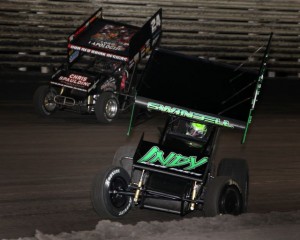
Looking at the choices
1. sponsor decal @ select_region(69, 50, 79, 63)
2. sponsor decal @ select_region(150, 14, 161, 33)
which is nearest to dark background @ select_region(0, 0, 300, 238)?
sponsor decal @ select_region(69, 50, 79, 63)

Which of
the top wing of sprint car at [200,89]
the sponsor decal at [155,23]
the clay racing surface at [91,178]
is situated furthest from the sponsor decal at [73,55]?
the top wing of sprint car at [200,89]

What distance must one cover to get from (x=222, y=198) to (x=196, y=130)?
0.86 meters

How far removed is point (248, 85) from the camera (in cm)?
769

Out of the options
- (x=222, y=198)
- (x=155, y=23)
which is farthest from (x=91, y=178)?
(x=155, y=23)

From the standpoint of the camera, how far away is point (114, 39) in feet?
48.9

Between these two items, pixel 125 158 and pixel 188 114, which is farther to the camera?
pixel 125 158

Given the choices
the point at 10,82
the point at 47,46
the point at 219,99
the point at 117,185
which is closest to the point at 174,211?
the point at 117,185

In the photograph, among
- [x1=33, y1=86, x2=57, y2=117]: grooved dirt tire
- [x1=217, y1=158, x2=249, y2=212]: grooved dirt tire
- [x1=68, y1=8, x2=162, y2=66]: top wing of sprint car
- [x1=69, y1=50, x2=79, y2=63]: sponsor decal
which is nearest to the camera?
[x1=217, y1=158, x2=249, y2=212]: grooved dirt tire

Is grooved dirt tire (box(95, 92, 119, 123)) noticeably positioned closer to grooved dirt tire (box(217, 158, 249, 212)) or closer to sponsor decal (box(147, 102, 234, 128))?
grooved dirt tire (box(217, 158, 249, 212))

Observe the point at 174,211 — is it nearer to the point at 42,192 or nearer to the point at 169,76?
the point at 169,76

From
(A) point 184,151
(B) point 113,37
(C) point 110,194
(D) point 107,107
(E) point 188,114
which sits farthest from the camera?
(B) point 113,37

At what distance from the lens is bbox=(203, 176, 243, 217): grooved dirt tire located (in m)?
7.50

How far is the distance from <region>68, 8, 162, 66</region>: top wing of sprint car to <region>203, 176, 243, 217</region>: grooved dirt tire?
7.00 metres

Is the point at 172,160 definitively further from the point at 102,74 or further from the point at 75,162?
the point at 102,74
